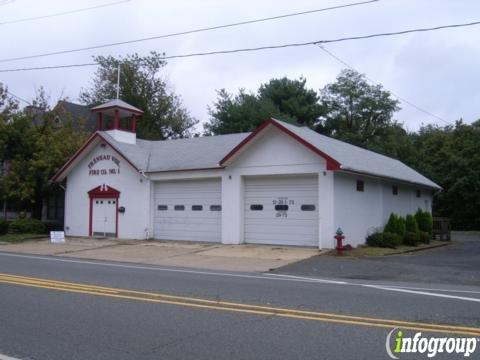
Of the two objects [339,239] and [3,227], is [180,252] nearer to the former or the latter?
[339,239]

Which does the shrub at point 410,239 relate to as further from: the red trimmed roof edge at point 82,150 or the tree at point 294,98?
the tree at point 294,98

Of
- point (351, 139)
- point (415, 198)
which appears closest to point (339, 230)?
point (415, 198)

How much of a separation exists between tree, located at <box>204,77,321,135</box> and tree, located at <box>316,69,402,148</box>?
7487 mm

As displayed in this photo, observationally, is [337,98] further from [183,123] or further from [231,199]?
[231,199]

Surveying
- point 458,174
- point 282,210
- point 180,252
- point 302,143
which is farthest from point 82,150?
point 458,174

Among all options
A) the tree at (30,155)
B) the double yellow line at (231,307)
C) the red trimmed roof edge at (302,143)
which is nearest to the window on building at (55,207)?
the tree at (30,155)

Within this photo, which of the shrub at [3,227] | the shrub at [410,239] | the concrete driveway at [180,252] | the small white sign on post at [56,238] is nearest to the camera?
the concrete driveway at [180,252]

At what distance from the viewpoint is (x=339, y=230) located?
64.5 ft

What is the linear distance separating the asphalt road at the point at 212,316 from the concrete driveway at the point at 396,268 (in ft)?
4.86

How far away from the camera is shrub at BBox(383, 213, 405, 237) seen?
24.4 m

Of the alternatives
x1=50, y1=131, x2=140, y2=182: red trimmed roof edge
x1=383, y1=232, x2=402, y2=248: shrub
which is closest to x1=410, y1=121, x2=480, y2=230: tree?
x1=383, y1=232, x2=402, y2=248: shrub

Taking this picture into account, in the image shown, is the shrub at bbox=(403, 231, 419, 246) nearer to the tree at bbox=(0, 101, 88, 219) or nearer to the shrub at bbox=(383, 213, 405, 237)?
the shrub at bbox=(383, 213, 405, 237)

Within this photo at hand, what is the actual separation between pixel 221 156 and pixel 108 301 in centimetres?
1553

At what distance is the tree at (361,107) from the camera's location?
60581mm
